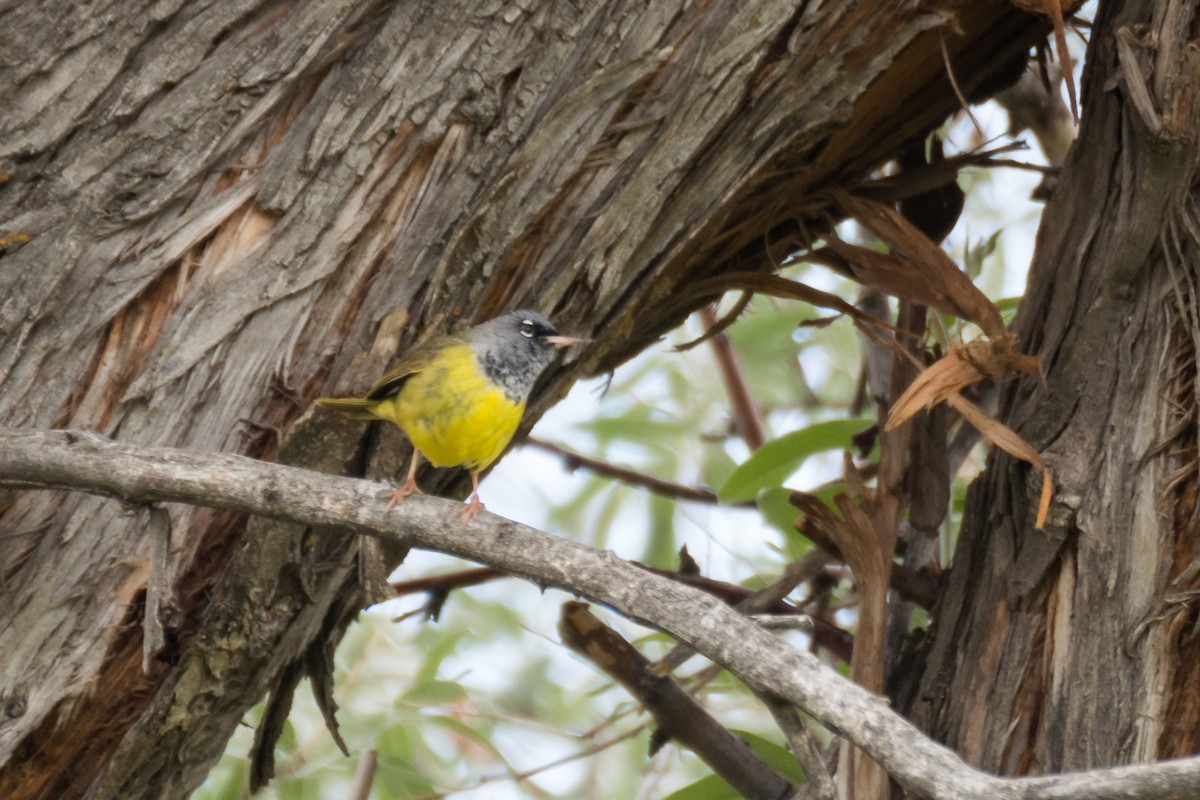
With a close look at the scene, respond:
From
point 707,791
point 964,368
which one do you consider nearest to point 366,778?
point 707,791

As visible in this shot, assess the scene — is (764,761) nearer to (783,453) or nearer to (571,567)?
(783,453)

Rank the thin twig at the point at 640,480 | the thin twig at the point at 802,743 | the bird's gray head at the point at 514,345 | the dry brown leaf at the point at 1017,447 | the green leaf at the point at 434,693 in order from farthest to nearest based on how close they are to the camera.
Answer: the thin twig at the point at 640,480 < the green leaf at the point at 434,693 < the bird's gray head at the point at 514,345 < the dry brown leaf at the point at 1017,447 < the thin twig at the point at 802,743

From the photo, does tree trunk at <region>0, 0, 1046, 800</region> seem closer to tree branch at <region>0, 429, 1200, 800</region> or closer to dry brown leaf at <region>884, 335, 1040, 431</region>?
tree branch at <region>0, 429, 1200, 800</region>

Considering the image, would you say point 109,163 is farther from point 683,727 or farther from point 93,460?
point 683,727

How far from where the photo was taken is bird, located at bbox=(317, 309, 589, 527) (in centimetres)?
359

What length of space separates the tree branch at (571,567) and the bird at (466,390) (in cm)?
77

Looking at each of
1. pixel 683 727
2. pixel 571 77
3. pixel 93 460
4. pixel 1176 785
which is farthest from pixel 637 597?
pixel 571 77

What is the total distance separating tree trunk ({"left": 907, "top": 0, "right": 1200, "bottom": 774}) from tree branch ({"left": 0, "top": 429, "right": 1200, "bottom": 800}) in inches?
44.5

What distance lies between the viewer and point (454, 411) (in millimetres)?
3754

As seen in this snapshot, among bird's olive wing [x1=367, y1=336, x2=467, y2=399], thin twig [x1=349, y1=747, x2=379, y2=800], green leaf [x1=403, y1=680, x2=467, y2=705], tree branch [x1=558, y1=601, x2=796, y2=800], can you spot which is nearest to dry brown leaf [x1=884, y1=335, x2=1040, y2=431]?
tree branch [x1=558, y1=601, x2=796, y2=800]

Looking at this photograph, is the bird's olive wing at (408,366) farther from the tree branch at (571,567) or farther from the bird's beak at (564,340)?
the tree branch at (571,567)

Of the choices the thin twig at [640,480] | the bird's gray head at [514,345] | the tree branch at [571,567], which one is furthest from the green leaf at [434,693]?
the tree branch at [571,567]

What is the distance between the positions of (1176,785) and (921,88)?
2.60 m

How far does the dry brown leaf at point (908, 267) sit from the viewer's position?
366cm
